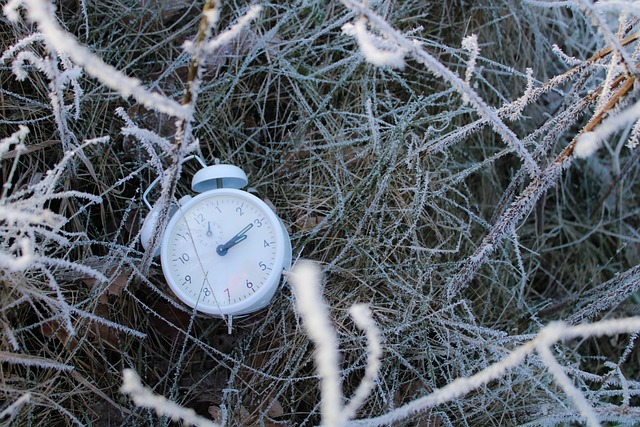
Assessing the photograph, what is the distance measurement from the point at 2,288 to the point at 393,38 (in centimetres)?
113

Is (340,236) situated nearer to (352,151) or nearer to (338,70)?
(352,151)

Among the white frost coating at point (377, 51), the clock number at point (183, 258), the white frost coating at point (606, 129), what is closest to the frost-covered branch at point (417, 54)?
the white frost coating at point (377, 51)

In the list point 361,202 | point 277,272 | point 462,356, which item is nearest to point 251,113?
point 361,202

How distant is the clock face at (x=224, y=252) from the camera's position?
1545 mm

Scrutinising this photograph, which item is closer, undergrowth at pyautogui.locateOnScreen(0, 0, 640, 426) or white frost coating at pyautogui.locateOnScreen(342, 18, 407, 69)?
white frost coating at pyautogui.locateOnScreen(342, 18, 407, 69)

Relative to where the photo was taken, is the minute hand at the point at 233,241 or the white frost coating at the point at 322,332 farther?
the minute hand at the point at 233,241

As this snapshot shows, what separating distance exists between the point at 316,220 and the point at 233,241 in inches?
13.1

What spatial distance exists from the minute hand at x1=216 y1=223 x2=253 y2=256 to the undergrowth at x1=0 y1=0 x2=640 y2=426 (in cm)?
18

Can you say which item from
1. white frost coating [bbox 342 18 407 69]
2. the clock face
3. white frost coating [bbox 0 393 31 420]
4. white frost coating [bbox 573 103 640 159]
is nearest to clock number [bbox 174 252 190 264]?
A: the clock face

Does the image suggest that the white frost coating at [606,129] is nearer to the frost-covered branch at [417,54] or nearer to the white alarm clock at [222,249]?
the frost-covered branch at [417,54]

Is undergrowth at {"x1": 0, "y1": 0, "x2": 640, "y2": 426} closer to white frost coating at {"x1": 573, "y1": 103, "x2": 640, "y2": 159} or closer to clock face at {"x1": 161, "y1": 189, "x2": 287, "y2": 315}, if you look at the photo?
clock face at {"x1": 161, "y1": 189, "x2": 287, "y2": 315}

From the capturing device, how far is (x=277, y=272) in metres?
1.54

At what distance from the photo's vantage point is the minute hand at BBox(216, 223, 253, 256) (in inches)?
61.2

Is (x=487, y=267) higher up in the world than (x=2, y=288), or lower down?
lower down
